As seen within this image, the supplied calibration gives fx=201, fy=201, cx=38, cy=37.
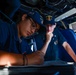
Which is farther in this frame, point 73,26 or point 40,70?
point 73,26

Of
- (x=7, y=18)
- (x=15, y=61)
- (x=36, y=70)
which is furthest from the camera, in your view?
(x=7, y=18)

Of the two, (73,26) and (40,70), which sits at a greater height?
(73,26)

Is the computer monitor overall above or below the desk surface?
above

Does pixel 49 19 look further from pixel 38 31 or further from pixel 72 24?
pixel 72 24

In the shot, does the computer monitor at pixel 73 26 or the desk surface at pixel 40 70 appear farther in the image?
the computer monitor at pixel 73 26

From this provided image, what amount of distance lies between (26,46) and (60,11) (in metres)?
0.95

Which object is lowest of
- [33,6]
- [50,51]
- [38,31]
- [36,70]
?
[36,70]

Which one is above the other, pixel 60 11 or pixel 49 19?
pixel 60 11

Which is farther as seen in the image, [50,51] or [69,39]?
[69,39]

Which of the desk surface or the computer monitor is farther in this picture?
the computer monitor

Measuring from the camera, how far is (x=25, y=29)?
129 cm

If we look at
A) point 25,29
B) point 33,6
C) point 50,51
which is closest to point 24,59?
point 25,29

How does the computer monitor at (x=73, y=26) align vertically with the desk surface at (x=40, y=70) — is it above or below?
above

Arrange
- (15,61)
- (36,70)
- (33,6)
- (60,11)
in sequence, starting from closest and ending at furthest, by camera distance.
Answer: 1. (36,70)
2. (15,61)
3. (33,6)
4. (60,11)
